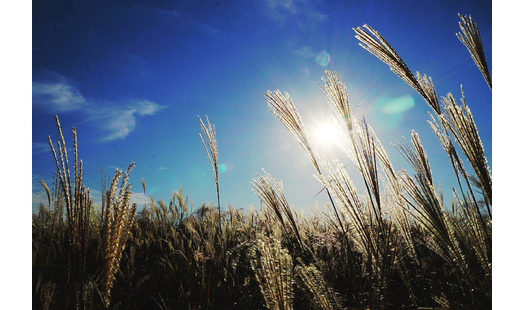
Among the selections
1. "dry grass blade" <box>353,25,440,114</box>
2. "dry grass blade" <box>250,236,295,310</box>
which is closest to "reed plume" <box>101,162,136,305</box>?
"dry grass blade" <box>250,236,295,310</box>

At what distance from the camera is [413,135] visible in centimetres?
183

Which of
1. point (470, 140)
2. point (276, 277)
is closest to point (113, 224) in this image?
point (276, 277)

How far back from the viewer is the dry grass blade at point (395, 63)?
1364mm

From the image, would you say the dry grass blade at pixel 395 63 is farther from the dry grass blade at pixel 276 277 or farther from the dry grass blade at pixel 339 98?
the dry grass blade at pixel 276 277

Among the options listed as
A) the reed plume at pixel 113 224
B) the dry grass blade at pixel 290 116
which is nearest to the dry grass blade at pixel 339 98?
the dry grass blade at pixel 290 116

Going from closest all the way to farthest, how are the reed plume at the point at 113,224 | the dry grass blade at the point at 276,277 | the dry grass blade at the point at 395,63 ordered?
the dry grass blade at the point at 276,277
the reed plume at the point at 113,224
the dry grass blade at the point at 395,63

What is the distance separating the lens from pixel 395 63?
55.7 inches

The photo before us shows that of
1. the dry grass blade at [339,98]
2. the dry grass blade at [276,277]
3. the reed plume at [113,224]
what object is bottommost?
the dry grass blade at [276,277]

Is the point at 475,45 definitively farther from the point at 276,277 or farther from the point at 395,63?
the point at 276,277

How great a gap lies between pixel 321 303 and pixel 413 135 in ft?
4.66

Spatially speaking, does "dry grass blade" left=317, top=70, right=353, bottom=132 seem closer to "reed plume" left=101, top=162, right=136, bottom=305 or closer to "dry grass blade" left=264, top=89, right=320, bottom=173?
"dry grass blade" left=264, top=89, right=320, bottom=173

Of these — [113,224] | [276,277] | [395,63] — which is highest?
[395,63]

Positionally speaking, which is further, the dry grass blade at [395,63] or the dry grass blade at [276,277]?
the dry grass blade at [395,63]
